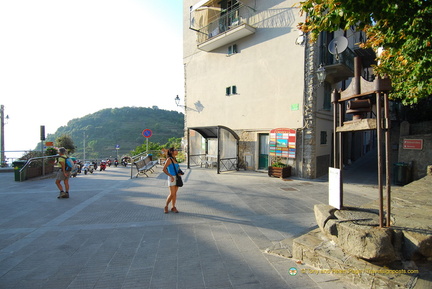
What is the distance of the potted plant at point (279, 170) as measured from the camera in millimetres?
10325

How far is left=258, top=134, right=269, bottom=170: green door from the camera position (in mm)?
11961

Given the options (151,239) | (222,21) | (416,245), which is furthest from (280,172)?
(222,21)

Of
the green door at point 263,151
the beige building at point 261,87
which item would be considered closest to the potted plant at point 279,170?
the beige building at point 261,87

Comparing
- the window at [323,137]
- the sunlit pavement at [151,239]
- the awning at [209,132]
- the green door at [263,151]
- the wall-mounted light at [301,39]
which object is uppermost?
the wall-mounted light at [301,39]

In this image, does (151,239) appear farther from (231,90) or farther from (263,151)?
(231,90)

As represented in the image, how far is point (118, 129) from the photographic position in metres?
66.2

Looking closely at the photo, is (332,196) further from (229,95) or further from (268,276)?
(229,95)

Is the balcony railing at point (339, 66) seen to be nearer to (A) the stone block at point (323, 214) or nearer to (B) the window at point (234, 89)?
(B) the window at point (234, 89)

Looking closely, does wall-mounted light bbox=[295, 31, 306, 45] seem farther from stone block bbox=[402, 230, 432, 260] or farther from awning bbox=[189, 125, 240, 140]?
stone block bbox=[402, 230, 432, 260]

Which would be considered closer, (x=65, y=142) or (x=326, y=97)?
(x=326, y=97)

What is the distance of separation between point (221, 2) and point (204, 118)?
7.44 metres

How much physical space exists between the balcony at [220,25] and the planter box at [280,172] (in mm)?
7470

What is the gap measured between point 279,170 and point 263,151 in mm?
1978

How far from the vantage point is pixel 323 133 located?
11438 mm
